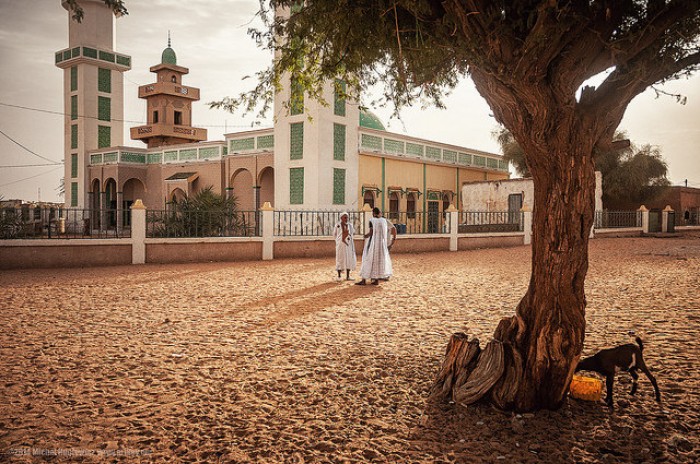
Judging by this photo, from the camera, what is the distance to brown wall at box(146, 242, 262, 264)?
14.4 m

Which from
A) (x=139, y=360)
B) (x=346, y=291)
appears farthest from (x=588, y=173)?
(x=346, y=291)

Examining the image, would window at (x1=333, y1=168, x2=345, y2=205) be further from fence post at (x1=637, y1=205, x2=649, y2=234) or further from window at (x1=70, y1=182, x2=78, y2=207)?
window at (x1=70, y1=182, x2=78, y2=207)

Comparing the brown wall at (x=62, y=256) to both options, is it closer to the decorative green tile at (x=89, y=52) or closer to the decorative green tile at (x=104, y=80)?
the decorative green tile at (x=104, y=80)

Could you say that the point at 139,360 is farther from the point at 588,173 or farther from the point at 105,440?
the point at 588,173

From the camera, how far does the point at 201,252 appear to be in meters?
14.9

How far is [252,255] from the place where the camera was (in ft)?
51.3

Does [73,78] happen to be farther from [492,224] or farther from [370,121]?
[492,224]

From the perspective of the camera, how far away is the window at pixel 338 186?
20.9 meters

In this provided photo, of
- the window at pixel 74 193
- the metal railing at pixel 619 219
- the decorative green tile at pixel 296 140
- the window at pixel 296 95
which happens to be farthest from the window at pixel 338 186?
the window at pixel 74 193

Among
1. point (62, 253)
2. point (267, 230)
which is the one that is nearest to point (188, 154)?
point (267, 230)

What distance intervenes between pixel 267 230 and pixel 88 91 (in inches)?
966

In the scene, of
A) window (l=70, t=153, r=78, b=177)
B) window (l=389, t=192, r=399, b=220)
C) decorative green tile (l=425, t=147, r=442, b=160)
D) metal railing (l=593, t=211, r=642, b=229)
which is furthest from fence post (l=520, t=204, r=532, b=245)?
A: window (l=70, t=153, r=78, b=177)

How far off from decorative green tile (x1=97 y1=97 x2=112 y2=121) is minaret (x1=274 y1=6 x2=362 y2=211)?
18321mm

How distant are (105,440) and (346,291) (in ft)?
21.3
